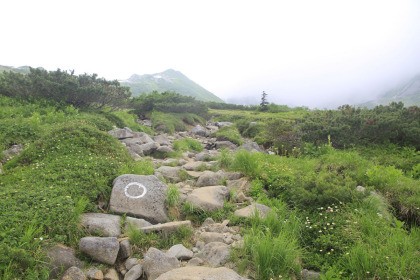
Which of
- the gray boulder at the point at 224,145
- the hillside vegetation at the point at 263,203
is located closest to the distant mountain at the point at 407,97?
the gray boulder at the point at 224,145

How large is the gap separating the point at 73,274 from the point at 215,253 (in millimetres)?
1770

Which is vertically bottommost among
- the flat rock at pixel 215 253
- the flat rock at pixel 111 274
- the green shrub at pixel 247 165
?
the flat rock at pixel 111 274

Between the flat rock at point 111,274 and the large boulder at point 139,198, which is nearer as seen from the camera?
the flat rock at point 111,274

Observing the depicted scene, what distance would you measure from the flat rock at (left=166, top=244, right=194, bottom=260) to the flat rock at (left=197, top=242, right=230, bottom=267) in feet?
0.49

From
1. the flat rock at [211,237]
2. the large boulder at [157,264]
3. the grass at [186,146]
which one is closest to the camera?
the large boulder at [157,264]

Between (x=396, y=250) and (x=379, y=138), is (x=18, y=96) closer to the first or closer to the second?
(x=396, y=250)

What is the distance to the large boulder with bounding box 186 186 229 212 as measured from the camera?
4703 millimetres

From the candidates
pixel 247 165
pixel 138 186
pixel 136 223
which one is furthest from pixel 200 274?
pixel 247 165

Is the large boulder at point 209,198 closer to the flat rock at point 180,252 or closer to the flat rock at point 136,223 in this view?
the flat rock at point 136,223

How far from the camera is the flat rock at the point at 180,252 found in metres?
3.29

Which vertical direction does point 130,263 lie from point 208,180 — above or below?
below

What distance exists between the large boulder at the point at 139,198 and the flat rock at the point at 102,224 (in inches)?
14.1

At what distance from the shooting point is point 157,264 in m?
2.98

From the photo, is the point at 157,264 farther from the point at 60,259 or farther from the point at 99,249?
the point at 60,259
